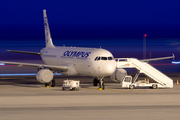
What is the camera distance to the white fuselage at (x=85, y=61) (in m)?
44.1

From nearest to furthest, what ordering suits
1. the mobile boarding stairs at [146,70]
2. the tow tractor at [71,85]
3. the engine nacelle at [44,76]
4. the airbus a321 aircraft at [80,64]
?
the tow tractor at [71,85]
the airbus a321 aircraft at [80,64]
the engine nacelle at [44,76]
the mobile boarding stairs at [146,70]

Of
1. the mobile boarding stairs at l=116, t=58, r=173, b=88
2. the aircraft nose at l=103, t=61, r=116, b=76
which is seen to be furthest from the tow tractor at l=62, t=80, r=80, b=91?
the mobile boarding stairs at l=116, t=58, r=173, b=88

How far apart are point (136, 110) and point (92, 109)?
3057 millimetres

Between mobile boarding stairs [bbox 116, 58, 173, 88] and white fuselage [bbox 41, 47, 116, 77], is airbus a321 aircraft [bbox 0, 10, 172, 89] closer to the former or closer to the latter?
white fuselage [bbox 41, 47, 116, 77]

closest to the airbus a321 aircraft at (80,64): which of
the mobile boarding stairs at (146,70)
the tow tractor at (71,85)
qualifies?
the mobile boarding stairs at (146,70)

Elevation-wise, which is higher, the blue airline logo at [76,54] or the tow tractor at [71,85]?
the blue airline logo at [76,54]

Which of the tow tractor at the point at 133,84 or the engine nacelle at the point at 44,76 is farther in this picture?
the engine nacelle at the point at 44,76

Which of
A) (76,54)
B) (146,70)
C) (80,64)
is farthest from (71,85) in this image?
(146,70)

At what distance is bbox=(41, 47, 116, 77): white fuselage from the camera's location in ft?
145

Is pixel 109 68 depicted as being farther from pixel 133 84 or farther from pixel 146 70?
pixel 146 70

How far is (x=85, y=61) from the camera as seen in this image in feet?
152

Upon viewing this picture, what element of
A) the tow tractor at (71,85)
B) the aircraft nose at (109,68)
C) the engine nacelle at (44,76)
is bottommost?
the tow tractor at (71,85)

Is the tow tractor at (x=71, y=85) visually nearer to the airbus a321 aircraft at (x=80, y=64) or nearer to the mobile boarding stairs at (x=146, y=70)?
the airbus a321 aircraft at (x=80, y=64)

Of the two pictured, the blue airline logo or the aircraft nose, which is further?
the blue airline logo
